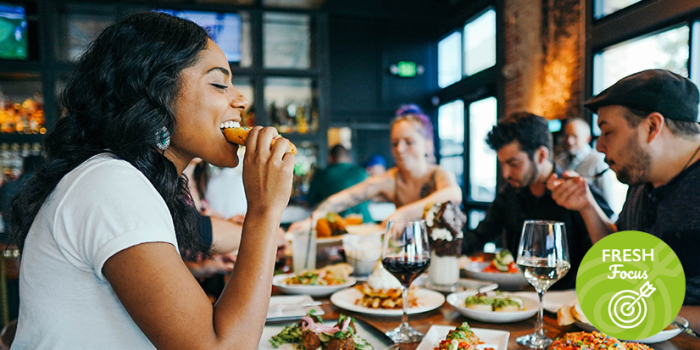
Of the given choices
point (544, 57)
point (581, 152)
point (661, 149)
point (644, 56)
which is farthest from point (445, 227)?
point (544, 57)

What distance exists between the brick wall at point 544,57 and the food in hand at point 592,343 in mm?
3938

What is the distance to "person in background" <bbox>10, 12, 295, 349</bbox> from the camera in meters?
0.69

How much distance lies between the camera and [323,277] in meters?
1.54

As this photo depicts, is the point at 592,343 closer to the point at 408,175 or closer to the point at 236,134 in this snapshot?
the point at 236,134

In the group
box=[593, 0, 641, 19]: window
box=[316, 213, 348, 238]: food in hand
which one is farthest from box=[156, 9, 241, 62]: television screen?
box=[593, 0, 641, 19]: window

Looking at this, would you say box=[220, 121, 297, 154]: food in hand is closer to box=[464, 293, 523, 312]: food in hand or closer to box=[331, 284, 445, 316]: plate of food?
box=[331, 284, 445, 316]: plate of food

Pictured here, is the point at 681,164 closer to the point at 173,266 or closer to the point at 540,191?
the point at 540,191

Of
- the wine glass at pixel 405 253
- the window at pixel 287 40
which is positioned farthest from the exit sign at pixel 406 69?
the wine glass at pixel 405 253

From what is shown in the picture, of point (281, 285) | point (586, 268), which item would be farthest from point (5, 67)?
point (586, 268)

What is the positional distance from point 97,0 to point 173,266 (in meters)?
4.66

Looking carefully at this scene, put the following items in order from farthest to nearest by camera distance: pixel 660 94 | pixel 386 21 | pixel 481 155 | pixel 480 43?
pixel 386 21 < pixel 481 155 < pixel 480 43 < pixel 660 94

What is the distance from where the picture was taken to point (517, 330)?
42.3 inches

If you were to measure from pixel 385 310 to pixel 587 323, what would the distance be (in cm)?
50

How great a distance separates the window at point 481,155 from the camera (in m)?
6.14
